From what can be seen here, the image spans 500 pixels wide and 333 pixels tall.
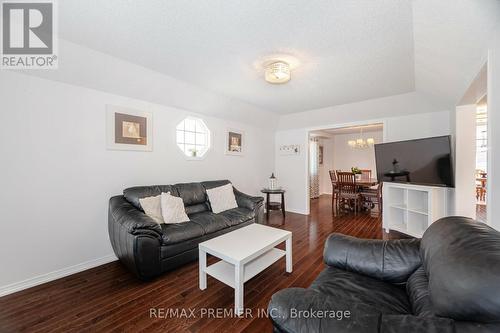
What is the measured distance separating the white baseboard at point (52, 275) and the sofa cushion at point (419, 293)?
3.02m

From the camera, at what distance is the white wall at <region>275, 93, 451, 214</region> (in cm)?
328

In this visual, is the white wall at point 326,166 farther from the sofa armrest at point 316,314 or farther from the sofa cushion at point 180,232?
the sofa armrest at point 316,314

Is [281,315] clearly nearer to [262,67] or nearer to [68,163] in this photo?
[262,67]

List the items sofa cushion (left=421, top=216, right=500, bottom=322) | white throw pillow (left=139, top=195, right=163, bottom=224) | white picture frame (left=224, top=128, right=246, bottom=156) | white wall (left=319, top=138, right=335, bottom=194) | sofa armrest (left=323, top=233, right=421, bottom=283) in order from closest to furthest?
sofa cushion (left=421, top=216, right=500, bottom=322) → sofa armrest (left=323, top=233, right=421, bottom=283) → white throw pillow (left=139, top=195, right=163, bottom=224) → white picture frame (left=224, top=128, right=246, bottom=156) → white wall (left=319, top=138, right=335, bottom=194)

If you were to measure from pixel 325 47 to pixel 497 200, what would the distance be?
1.80 meters

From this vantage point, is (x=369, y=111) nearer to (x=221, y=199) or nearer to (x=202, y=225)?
(x=221, y=199)

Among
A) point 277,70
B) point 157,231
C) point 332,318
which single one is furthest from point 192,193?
point 332,318

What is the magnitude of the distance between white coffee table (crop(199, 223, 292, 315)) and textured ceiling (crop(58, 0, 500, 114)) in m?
1.92

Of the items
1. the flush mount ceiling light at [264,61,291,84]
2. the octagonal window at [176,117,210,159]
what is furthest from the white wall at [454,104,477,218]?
the octagonal window at [176,117,210,159]

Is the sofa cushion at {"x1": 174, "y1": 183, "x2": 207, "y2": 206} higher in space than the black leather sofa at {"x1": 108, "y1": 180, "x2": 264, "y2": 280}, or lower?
higher

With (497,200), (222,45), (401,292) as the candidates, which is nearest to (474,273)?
(401,292)

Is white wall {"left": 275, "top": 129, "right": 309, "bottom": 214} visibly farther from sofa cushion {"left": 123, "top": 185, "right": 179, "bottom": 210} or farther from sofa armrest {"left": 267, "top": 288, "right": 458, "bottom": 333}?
→ sofa armrest {"left": 267, "top": 288, "right": 458, "bottom": 333}

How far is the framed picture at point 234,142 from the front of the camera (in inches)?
165

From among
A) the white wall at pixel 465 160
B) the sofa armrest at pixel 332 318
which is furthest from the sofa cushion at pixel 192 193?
the white wall at pixel 465 160
